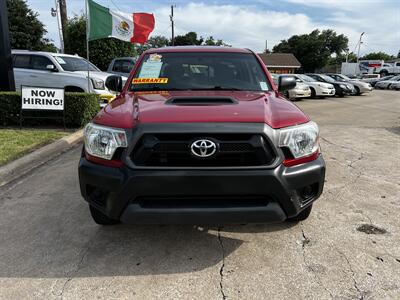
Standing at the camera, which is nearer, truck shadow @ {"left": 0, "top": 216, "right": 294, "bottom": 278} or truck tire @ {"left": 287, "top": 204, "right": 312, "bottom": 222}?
truck shadow @ {"left": 0, "top": 216, "right": 294, "bottom": 278}

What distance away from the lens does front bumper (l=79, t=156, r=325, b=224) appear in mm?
2658

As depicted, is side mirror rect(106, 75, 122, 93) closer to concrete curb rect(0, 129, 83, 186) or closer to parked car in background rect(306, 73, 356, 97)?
concrete curb rect(0, 129, 83, 186)

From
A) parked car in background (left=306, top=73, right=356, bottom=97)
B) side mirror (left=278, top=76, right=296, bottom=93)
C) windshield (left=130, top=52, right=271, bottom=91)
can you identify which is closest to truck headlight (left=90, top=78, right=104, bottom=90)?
windshield (left=130, top=52, right=271, bottom=91)

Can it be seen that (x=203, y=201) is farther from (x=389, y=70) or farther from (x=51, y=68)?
(x=389, y=70)

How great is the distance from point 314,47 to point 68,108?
81244mm

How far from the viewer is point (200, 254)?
3.17 meters

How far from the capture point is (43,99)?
27.4ft

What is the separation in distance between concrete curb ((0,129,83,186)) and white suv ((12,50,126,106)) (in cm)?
275

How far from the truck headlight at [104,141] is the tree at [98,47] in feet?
68.4

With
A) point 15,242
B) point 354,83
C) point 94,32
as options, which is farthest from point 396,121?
point 354,83

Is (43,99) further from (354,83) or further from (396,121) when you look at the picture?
(354,83)

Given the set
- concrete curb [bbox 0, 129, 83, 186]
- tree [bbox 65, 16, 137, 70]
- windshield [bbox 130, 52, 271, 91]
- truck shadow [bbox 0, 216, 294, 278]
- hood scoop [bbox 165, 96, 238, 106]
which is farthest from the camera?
tree [bbox 65, 16, 137, 70]

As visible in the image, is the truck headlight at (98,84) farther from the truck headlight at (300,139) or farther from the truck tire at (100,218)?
the truck headlight at (300,139)

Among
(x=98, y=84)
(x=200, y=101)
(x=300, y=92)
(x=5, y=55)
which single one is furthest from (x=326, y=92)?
Result: (x=200, y=101)
